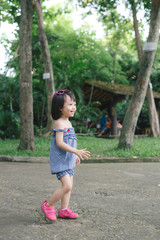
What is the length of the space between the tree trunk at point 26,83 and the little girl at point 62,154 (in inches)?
232

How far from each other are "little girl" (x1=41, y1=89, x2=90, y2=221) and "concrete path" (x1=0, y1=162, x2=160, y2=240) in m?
0.15

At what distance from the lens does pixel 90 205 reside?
3762 mm

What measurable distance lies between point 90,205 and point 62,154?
1.00 m

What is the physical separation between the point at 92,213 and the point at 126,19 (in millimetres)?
15472

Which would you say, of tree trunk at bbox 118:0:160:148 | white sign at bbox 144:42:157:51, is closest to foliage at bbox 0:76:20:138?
tree trunk at bbox 118:0:160:148

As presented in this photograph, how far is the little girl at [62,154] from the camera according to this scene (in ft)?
10.1

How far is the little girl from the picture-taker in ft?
10.1

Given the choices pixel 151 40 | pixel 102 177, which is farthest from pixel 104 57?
pixel 102 177

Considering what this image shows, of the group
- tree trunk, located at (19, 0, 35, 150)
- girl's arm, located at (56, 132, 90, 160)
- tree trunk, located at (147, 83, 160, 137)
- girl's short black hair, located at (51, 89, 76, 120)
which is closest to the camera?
girl's arm, located at (56, 132, 90, 160)

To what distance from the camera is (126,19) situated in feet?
55.7

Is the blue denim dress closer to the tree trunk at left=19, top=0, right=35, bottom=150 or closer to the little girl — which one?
the little girl

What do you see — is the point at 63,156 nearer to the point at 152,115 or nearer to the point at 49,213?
the point at 49,213

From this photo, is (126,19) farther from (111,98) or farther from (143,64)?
(143,64)

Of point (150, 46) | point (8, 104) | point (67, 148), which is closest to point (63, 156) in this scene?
point (67, 148)
